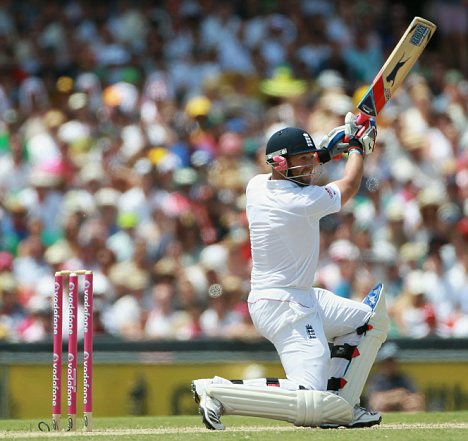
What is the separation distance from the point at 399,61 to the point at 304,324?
7.10 feet

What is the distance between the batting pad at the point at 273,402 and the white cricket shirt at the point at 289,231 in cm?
67

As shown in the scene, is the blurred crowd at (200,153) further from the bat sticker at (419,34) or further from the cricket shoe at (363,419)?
the cricket shoe at (363,419)

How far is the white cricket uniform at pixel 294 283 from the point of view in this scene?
772cm

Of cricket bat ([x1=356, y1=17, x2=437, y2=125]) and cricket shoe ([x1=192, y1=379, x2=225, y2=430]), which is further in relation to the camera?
cricket bat ([x1=356, y1=17, x2=437, y2=125])

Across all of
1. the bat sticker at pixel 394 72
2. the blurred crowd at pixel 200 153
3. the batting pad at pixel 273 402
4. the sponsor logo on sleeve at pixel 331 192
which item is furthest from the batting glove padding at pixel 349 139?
the blurred crowd at pixel 200 153

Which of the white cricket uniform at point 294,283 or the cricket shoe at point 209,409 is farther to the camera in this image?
the white cricket uniform at point 294,283

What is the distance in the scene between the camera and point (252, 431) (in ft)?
25.2

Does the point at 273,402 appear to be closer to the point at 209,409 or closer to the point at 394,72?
the point at 209,409

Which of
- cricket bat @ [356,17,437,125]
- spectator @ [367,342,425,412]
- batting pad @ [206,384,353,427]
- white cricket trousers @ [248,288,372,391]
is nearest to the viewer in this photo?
batting pad @ [206,384,353,427]

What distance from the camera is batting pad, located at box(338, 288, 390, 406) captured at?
798cm

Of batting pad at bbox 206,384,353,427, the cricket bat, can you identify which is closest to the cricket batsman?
batting pad at bbox 206,384,353,427

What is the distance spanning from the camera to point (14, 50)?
16.3m

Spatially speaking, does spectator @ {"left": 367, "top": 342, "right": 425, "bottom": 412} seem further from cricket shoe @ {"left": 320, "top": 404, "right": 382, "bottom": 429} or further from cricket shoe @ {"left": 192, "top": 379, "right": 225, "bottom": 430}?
cricket shoe @ {"left": 192, "top": 379, "right": 225, "bottom": 430}

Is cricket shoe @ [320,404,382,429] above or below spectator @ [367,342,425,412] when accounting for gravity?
above
